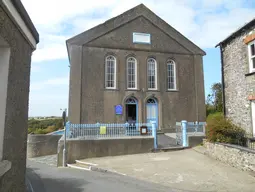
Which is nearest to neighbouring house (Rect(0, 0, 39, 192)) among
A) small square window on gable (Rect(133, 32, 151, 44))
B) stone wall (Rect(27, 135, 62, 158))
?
stone wall (Rect(27, 135, 62, 158))

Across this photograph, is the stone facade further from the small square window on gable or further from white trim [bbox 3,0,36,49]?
white trim [bbox 3,0,36,49]

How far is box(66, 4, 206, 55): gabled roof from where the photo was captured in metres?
17.4

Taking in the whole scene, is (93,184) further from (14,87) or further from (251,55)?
(251,55)

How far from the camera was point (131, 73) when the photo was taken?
18.5 meters

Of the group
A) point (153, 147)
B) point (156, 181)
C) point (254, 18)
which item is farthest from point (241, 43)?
point (156, 181)

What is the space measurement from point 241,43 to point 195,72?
354 inches

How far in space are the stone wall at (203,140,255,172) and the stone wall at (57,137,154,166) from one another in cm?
338

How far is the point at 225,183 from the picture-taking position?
6598 mm

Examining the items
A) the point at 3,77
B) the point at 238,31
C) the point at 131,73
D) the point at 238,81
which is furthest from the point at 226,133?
the point at 131,73

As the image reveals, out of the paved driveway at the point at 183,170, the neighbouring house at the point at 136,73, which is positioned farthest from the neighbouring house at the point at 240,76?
the neighbouring house at the point at 136,73

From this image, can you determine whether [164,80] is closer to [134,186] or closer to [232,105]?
[232,105]

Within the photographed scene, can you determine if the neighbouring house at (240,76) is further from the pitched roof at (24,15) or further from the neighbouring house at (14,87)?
the neighbouring house at (14,87)

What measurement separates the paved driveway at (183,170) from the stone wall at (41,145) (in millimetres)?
7132

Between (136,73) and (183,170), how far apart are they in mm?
11335
